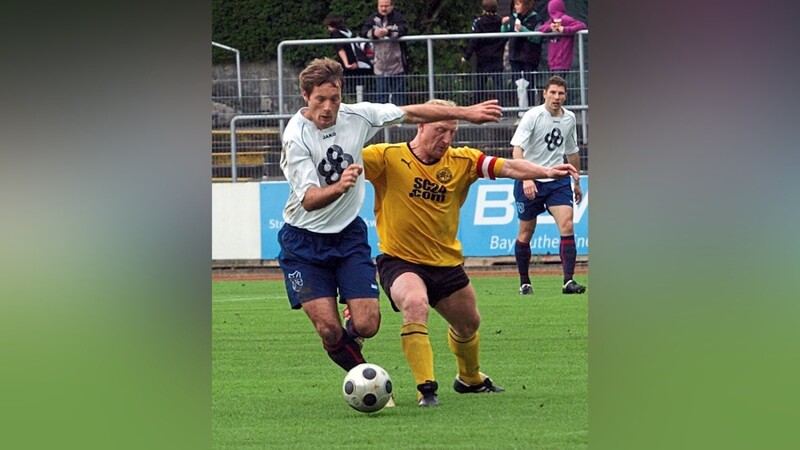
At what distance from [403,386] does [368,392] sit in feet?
3.96

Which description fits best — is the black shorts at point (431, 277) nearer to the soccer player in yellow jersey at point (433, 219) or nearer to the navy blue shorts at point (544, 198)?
the soccer player in yellow jersey at point (433, 219)

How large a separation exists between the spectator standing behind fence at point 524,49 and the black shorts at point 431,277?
9370 mm

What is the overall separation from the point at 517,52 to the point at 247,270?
4692mm

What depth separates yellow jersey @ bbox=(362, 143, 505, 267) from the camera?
7.71m

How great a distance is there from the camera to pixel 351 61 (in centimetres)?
1706

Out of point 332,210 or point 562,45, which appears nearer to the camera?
point 332,210

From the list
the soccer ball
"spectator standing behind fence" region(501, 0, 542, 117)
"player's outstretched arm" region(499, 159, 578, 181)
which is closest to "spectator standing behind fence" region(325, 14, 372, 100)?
"spectator standing behind fence" region(501, 0, 542, 117)

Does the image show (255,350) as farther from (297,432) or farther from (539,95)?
(539,95)

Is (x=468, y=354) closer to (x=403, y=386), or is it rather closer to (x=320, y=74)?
(x=403, y=386)

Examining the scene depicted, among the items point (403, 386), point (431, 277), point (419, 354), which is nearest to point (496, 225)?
point (403, 386)

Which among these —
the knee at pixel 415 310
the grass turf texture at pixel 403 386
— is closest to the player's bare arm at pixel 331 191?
the knee at pixel 415 310
